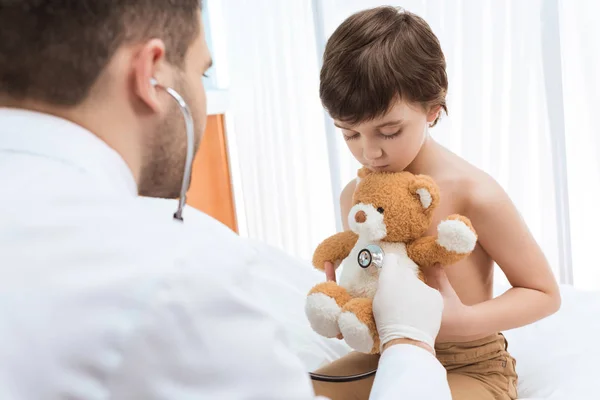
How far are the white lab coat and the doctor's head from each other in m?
0.05

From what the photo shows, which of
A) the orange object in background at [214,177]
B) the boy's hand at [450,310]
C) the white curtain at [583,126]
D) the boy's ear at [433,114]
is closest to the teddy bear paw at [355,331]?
the boy's hand at [450,310]

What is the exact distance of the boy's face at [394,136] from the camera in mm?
1118

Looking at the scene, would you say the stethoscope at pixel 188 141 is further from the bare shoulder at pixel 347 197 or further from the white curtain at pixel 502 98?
the white curtain at pixel 502 98

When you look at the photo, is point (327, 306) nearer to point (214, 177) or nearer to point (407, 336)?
point (407, 336)

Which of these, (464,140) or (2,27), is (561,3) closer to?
(464,140)

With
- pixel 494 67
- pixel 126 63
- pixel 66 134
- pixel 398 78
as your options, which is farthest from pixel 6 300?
pixel 494 67

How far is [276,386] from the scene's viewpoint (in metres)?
0.62

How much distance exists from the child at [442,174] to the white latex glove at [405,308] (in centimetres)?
9

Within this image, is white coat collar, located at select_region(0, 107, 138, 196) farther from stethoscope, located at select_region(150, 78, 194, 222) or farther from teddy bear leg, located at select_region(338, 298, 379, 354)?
teddy bear leg, located at select_region(338, 298, 379, 354)

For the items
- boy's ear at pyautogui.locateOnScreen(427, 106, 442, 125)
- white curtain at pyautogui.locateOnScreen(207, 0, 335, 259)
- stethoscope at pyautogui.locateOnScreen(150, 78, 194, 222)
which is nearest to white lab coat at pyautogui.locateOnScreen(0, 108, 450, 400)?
stethoscope at pyautogui.locateOnScreen(150, 78, 194, 222)

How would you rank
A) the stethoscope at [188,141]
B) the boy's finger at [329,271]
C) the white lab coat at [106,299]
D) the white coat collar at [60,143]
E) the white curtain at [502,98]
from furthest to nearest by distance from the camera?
the white curtain at [502,98], the boy's finger at [329,271], the stethoscope at [188,141], the white coat collar at [60,143], the white lab coat at [106,299]

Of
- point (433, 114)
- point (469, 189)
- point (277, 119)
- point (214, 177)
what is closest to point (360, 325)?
point (469, 189)

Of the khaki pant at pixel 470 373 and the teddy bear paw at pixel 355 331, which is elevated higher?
the teddy bear paw at pixel 355 331

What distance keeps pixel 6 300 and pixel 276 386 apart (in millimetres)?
260
